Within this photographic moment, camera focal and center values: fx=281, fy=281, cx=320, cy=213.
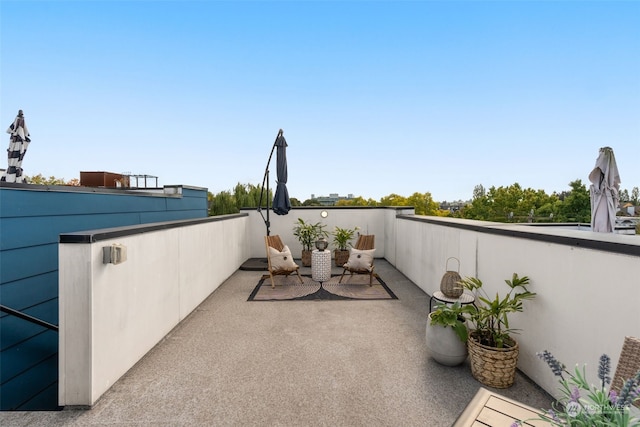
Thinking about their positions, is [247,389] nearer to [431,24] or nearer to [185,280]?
[185,280]

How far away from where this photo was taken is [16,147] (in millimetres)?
5188

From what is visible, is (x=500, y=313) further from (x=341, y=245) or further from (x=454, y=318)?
(x=341, y=245)

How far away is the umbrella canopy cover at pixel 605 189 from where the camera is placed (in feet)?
11.9

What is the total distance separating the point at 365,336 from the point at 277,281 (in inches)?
111

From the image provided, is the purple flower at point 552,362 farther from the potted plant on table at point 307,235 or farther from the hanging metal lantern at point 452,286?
the potted plant on table at point 307,235

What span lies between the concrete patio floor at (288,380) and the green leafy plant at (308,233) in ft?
12.6

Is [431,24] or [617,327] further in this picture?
[431,24]

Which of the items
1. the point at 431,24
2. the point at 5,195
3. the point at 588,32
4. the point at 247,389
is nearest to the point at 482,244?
the point at 247,389

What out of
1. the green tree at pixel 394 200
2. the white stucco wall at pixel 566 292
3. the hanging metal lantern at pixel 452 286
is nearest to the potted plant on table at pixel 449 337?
the hanging metal lantern at pixel 452 286

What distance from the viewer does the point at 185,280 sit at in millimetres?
3855

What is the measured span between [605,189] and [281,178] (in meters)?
5.44

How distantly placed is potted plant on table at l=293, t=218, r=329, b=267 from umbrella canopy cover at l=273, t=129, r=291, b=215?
1.13 metres

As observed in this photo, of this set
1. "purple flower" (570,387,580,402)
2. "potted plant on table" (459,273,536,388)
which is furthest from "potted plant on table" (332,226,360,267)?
"purple flower" (570,387,580,402)

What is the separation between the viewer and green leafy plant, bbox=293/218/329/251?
759cm
